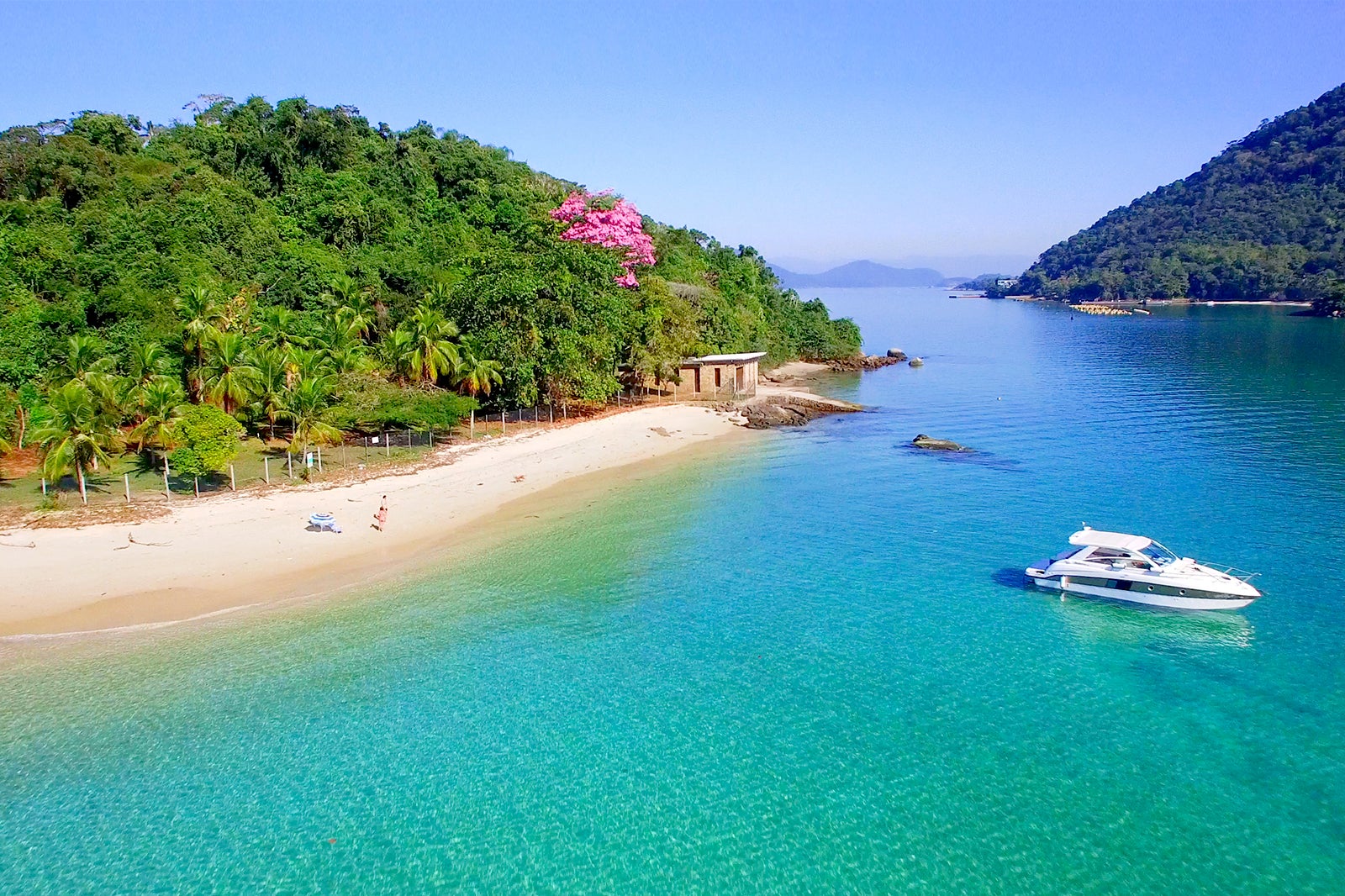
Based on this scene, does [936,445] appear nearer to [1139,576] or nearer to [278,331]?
[1139,576]

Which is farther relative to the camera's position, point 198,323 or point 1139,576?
point 198,323

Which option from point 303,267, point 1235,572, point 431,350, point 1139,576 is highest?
point 303,267

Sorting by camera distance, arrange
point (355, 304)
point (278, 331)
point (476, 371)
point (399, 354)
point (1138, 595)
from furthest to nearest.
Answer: point (355, 304)
point (399, 354)
point (476, 371)
point (278, 331)
point (1138, 595)

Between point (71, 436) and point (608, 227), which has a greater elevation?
point (608, 227)

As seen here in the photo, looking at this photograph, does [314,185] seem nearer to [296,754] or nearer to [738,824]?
[296,754]

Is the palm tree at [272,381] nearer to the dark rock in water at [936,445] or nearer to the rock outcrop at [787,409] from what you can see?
the rock outcrop at [787,409]

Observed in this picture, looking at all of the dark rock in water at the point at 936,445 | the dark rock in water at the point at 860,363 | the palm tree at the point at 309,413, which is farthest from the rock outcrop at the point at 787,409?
the palm tree at the point at 309,413

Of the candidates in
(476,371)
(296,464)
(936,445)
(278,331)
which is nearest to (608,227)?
(476,371)
